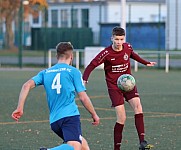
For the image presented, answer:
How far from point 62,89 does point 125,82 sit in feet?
9.98

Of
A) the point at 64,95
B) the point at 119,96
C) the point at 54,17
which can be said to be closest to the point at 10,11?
the point at 54,17

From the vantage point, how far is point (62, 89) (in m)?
8.93

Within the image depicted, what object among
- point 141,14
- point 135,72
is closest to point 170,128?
point 135,72

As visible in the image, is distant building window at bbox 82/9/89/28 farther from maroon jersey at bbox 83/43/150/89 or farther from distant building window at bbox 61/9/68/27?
maroon jersey at bbox 83/43/150/89

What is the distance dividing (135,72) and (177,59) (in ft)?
20.7

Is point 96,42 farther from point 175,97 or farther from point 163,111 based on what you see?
point 163,111

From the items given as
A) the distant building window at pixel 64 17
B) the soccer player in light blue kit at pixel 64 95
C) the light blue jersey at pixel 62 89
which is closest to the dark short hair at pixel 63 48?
the soccer player in light blue kit at pixel 64 95

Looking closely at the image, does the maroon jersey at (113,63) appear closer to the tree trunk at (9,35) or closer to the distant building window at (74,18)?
the distant building window at (74,18)

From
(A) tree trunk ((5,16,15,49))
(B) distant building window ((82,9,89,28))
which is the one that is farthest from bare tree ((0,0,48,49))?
(B) distant building window ((82,9,89,28))

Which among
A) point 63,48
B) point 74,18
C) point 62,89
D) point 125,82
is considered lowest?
point 125,82

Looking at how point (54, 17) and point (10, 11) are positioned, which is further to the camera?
point (54, 17)

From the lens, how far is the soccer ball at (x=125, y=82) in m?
11.9

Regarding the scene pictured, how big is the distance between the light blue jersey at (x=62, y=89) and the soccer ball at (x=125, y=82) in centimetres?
293

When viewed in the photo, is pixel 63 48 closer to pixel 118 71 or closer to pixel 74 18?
pixel 118 71
